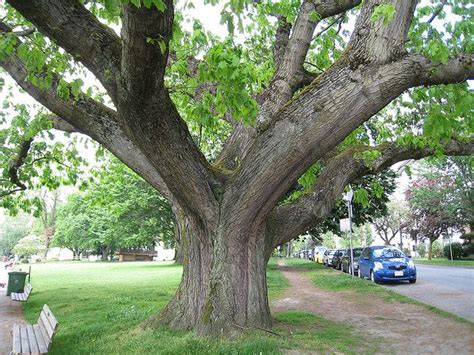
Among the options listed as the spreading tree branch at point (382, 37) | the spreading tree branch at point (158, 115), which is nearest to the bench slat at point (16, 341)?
the spreading tree branch at point (158, 115)

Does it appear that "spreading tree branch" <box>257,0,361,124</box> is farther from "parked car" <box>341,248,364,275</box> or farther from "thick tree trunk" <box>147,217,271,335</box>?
"parked car" <box>341,248,364,275</box>

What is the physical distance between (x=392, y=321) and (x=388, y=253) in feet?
31.5

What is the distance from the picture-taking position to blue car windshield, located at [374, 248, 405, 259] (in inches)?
681

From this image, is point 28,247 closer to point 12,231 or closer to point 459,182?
point 12,231

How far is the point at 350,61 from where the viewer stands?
5.42 m

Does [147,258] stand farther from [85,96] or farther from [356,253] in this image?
[85,96]

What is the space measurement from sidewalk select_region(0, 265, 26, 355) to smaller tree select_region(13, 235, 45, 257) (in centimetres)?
4922

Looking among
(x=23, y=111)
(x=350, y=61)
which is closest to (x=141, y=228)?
(x=23, y=111)

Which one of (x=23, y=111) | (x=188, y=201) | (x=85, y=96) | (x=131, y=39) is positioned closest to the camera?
(x=131, y=39)

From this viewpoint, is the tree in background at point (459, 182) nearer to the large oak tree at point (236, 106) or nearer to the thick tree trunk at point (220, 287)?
Result: the large oak tree at point (236, 106)

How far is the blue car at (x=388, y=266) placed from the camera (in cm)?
1650

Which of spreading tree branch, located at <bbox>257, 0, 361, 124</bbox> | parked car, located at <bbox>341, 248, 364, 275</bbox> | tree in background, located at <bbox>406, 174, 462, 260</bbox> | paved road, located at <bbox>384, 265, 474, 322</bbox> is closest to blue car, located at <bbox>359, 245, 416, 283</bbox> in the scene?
paved road, located at <bbox>384, 265, 474, 322</bbox>

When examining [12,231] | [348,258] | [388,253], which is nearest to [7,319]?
[388,253]

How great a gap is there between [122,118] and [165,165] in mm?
978
